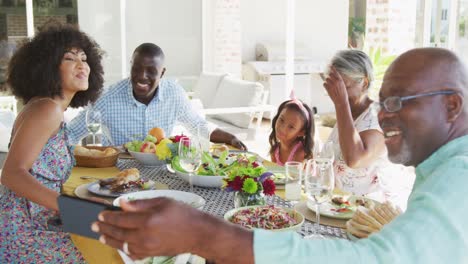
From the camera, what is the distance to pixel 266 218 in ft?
5.38

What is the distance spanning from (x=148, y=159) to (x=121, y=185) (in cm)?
51

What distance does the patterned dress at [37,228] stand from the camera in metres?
2.04

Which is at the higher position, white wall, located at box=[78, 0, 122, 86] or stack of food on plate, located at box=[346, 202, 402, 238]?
white wall, located at box=[78, 0, 122, 86]

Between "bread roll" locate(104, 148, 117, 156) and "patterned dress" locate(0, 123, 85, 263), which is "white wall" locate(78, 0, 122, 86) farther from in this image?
Answer: "patterned dress" locate(0, 123, 85, 263)

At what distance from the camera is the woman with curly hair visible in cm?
197

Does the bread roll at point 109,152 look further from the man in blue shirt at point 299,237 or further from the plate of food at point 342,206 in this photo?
the man in blue shirt at point 299,237

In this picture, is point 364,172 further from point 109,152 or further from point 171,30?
point 171,30

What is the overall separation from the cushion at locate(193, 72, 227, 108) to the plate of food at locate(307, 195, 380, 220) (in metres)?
4.55

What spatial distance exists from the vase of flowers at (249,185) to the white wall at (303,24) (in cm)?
673

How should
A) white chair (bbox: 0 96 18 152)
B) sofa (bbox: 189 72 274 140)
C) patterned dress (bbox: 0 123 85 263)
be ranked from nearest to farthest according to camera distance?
1. patterned dress (bbox: 0 123 85 263)
2. white chair (bbox: 0 96 18 152)
3. sofa (bbox: 189 72 274 140)

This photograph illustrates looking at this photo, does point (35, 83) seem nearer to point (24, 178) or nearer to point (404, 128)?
point (24, 178)

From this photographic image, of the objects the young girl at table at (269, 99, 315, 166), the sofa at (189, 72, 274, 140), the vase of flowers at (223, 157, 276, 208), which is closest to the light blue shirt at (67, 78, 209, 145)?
the young girl at table at (269, 99, 315, 166)

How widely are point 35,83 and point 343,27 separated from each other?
7354mm

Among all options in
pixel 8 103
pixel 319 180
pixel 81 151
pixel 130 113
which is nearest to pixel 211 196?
pixel 319 180
